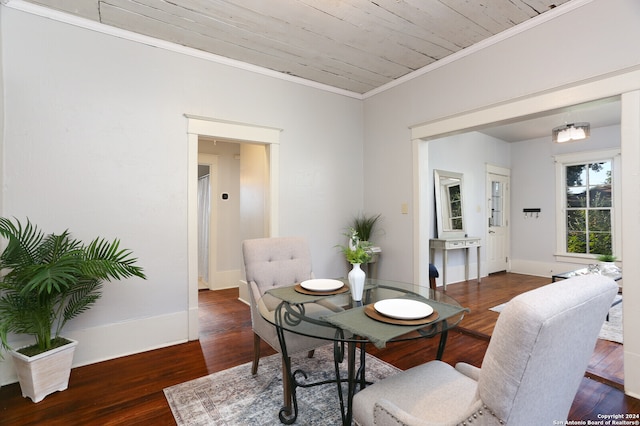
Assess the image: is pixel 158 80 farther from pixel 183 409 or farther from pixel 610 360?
pixel 610 360

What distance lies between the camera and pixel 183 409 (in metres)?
1.94

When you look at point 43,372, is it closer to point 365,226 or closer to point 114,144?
point 114,144

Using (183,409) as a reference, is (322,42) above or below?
above

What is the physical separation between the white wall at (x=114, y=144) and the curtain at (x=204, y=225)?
2400 millimetres

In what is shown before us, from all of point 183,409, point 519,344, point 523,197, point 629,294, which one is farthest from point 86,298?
point 523,197

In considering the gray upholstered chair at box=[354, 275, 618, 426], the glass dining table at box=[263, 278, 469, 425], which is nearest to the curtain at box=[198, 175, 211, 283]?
Answer: the glass dining table at box=[263, 278, 469, 425]

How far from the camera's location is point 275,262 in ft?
7.98

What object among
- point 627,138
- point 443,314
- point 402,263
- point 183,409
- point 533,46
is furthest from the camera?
point 402,263

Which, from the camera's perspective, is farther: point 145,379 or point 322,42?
point 322,42

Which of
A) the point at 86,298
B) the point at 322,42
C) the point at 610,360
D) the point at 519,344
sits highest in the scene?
the point at 322,42

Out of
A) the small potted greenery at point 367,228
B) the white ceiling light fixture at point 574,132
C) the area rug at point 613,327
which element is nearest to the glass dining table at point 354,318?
the small potted greenery at point 367,228

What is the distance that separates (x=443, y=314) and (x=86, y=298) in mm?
2526

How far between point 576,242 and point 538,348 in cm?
639

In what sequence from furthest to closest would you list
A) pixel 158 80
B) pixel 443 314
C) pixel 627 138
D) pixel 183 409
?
pixel 158 80
pixel 627 138
pixel 183 409
pixel 443 314
